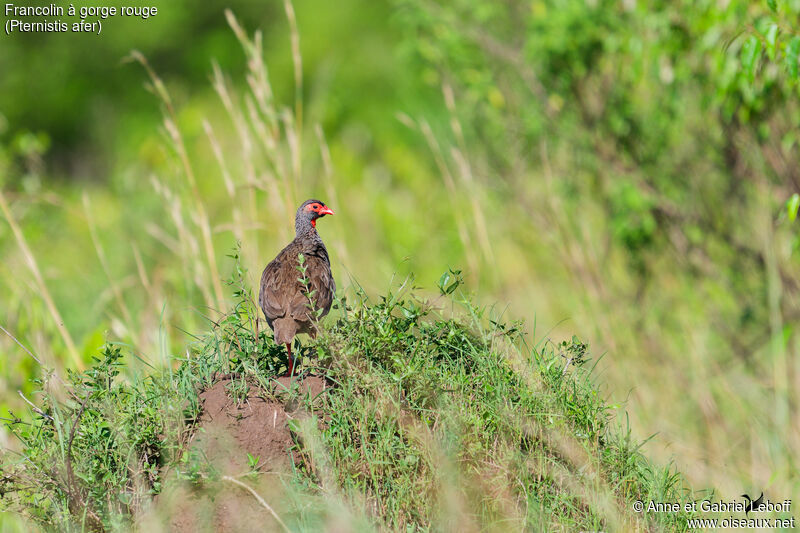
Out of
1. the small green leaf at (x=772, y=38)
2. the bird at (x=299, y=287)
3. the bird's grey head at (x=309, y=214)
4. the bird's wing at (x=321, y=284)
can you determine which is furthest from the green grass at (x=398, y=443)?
the small green leaf at (x=772, y=38)

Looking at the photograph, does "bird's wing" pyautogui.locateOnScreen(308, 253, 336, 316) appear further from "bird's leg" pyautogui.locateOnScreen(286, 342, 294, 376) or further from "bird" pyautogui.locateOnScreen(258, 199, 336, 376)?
"bird's leg" pyautogui.locateOnScreen(286, 342, 294, 376)

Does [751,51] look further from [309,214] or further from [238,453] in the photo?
[238,453]

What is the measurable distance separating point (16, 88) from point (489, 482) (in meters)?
16.3

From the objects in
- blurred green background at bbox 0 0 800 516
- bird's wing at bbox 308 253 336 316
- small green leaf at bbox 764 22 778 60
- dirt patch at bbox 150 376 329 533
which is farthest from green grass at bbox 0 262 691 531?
small green leaf at bbox 764 22 778 60

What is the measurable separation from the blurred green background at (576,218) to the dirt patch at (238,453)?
0.56 meters

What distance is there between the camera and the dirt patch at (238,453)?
300cm

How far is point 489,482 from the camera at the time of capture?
10.1ft

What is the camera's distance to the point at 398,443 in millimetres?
3105

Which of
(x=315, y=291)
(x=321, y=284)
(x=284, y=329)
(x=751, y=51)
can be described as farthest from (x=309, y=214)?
(x=751, y=51)

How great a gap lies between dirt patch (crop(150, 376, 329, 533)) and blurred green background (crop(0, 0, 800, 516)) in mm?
556

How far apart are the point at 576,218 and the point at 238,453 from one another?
551 cm

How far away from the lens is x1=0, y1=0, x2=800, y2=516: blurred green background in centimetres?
512

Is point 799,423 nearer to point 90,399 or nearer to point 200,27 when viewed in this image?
point 90,399

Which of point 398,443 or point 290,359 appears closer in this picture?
point 398,443
